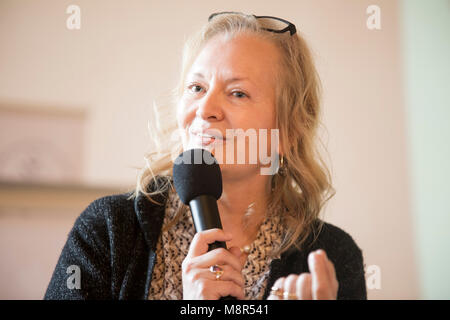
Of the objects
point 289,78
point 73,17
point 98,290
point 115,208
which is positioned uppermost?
point 73,17

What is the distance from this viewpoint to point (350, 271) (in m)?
0.78

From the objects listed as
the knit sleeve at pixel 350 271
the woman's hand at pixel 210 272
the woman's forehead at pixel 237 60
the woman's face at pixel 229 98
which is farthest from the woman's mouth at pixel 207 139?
the knit sleeve at pixel 350 271

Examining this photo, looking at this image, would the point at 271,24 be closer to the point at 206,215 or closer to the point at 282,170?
the point at 282,170

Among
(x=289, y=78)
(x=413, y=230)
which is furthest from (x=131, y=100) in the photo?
(x=413, y=230)

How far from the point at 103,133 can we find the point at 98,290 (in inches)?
21.8

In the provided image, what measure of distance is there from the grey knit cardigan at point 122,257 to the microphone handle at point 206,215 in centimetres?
22

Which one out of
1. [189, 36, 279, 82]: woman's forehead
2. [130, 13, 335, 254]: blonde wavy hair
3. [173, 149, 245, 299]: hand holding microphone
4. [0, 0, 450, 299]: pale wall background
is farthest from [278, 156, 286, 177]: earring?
[173, 149, 245, 299]: hand holding microphone

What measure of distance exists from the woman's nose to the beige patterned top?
21cm

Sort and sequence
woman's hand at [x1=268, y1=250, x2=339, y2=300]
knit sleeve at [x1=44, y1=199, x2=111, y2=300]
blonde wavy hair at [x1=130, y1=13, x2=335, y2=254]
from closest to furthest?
woman's hand at [x1=268, y1=250, x2=339, y2=300] → knit sleeve at [x1=44, y1=199, x2=111, y2=300] → blonde wavy hair at [x1=130, y1=13, x2=335, y2=254]

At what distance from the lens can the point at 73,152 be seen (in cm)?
116

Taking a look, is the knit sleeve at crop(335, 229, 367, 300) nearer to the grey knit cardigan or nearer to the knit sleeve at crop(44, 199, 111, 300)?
the grey knit cardigan

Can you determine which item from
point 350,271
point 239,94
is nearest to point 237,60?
point 239,94

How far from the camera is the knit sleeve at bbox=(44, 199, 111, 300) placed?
651 millimetres
